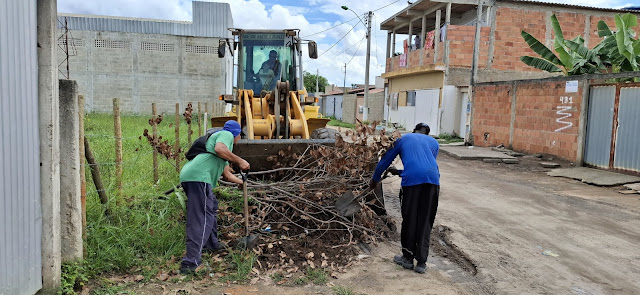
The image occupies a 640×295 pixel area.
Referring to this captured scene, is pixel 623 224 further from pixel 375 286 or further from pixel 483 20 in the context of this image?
pixel 483 20

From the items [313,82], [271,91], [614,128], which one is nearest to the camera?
[271,91]

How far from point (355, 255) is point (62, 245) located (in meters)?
2.97

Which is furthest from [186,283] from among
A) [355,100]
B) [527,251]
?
[355,100]

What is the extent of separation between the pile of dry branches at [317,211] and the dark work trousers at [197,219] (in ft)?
1.77

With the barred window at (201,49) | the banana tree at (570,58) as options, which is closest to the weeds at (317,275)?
the banana tree at (570,58)

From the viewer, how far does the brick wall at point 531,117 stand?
44.2 ft

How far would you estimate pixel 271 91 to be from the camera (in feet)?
30.0

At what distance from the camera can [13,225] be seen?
3418mm

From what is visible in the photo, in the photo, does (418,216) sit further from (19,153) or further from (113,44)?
(113,44)

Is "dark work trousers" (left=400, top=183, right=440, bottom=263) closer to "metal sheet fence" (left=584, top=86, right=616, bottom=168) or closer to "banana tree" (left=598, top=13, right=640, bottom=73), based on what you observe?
"metal sheet fence" (left=584, top=86, right=616, bottom=168)

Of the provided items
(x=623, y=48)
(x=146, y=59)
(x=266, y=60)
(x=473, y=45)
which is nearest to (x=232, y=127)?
(x=266, y=60)

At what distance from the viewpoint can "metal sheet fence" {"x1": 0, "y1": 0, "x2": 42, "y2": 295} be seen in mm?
3285

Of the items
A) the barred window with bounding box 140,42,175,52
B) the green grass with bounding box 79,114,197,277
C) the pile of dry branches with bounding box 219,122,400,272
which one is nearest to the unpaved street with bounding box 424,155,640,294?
the pile of dry branches with bounding box 219,122,400,272

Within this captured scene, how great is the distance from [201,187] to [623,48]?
13.2m
